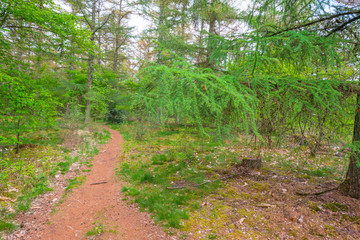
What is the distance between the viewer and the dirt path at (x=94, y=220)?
10.2 feet

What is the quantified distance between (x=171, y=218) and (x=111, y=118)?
15.7 metres

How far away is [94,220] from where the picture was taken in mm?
3525

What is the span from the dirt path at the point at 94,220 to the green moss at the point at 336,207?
10.6 feet

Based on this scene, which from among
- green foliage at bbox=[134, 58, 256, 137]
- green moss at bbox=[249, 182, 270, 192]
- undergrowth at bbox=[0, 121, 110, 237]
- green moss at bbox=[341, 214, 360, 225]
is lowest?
undergrowth at bbox=[0, 121, 110, 237]

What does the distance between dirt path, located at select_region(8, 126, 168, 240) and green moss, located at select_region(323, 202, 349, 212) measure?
10.6 ft

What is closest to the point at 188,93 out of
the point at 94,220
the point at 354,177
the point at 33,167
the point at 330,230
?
the point at 330,230

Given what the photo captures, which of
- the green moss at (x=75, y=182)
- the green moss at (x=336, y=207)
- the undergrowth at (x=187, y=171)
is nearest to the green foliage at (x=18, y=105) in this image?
the green moss at (x=75, y=182)

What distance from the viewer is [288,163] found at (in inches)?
224

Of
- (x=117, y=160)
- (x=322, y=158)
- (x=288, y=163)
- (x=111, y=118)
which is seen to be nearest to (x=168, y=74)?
(x=288, y=163)

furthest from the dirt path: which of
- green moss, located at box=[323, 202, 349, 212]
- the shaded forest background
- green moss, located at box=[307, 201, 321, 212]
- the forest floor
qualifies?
green moss, located at box=[323, 202, 349, 212]

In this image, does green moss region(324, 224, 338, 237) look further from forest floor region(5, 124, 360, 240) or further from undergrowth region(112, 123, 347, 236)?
undergrowth region(112, 123, 347, 236)

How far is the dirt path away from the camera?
10.2 feet

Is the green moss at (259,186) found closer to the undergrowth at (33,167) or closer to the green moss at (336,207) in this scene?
the green moss at (336,207)

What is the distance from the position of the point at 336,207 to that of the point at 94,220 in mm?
4920
